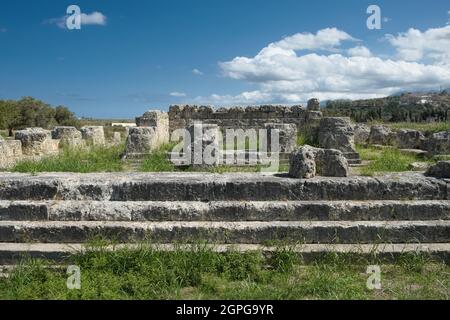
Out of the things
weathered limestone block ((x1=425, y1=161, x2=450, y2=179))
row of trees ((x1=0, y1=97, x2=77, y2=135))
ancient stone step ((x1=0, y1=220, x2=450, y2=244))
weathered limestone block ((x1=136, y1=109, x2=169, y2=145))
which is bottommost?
ancient stone step ((x1=0, y1=220, x2=450, y2=244))

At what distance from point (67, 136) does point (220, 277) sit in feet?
35.1

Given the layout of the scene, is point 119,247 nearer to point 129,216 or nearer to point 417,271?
point 129,216

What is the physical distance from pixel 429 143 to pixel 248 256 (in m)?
10.0

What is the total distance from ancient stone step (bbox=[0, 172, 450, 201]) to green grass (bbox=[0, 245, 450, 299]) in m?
0.92

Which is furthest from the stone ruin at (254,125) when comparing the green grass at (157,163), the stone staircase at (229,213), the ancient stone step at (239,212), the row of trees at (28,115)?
the row of trees at (28,115)

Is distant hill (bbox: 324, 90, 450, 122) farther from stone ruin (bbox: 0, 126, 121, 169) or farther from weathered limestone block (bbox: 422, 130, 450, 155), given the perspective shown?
stone ruin (bbox: 0, 126, 121, 169)

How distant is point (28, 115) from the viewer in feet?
134

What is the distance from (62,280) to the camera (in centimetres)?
434

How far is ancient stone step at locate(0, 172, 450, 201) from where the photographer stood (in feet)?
17.8

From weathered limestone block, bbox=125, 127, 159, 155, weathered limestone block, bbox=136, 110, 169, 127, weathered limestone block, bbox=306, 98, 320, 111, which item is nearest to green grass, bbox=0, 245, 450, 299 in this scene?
weathered limestone block, bbox=125, 127, 159, 155

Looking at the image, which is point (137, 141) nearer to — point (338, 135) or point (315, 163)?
point (338, 135)

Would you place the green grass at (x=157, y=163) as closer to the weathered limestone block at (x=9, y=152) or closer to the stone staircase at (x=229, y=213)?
the stone staircase at (x=229, y=213)
